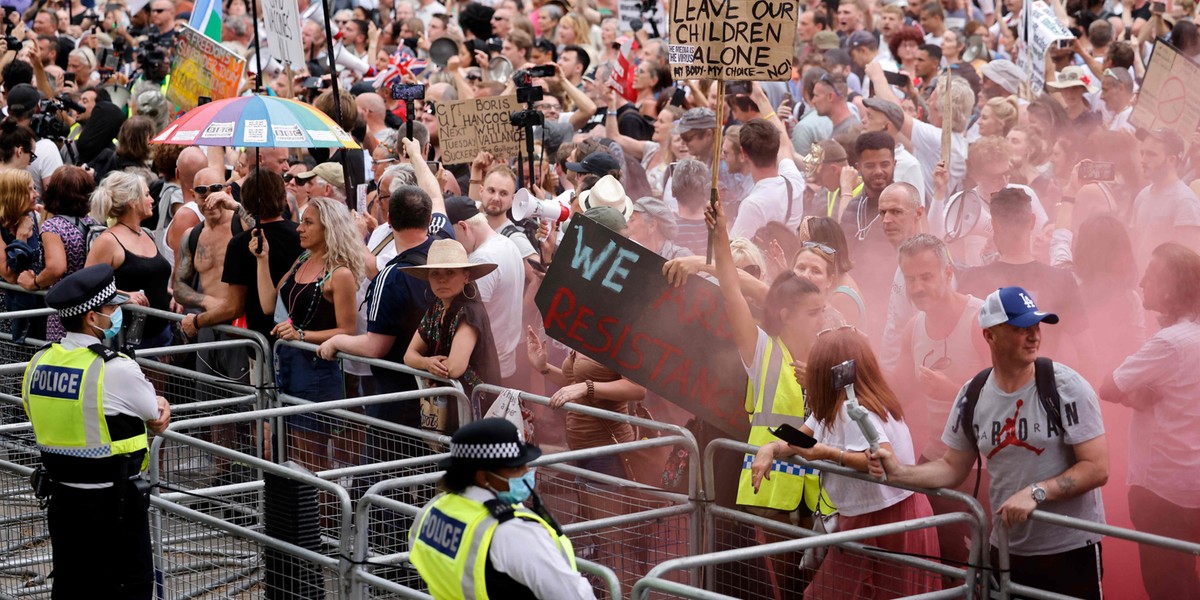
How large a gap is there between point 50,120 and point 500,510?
34.7 ft

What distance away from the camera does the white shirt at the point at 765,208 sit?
9.28m

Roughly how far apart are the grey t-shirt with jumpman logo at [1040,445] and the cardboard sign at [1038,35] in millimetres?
7514

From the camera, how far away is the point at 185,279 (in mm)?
9992

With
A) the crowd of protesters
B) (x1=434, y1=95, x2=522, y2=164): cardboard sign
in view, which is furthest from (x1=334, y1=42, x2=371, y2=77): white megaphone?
(x1=434, y1=95, x2=522, y2=164): cardboard sign

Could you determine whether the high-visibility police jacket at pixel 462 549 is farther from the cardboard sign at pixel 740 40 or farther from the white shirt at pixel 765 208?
the white shirt at pixel 765 208

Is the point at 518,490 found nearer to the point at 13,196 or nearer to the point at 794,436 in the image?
the point at 794,436

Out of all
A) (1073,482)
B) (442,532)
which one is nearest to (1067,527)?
(1073,482)

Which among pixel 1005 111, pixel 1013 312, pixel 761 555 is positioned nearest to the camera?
pixel 761 555

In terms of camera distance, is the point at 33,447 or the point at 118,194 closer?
the point at 33,447

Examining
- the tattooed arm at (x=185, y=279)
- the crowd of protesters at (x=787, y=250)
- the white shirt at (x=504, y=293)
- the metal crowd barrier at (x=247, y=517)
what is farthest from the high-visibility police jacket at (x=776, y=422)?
the tattooed arm at (x=185, y=279)

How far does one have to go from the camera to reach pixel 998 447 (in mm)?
5453

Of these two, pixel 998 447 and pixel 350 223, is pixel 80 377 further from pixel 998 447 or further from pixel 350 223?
pixel 998 447

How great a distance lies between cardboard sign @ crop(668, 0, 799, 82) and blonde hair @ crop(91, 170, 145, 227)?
415 centimetres

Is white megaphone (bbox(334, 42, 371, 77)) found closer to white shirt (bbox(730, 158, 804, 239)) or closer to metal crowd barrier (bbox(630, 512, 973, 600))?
white shirt (bbox(730, 158, 804, 239))
